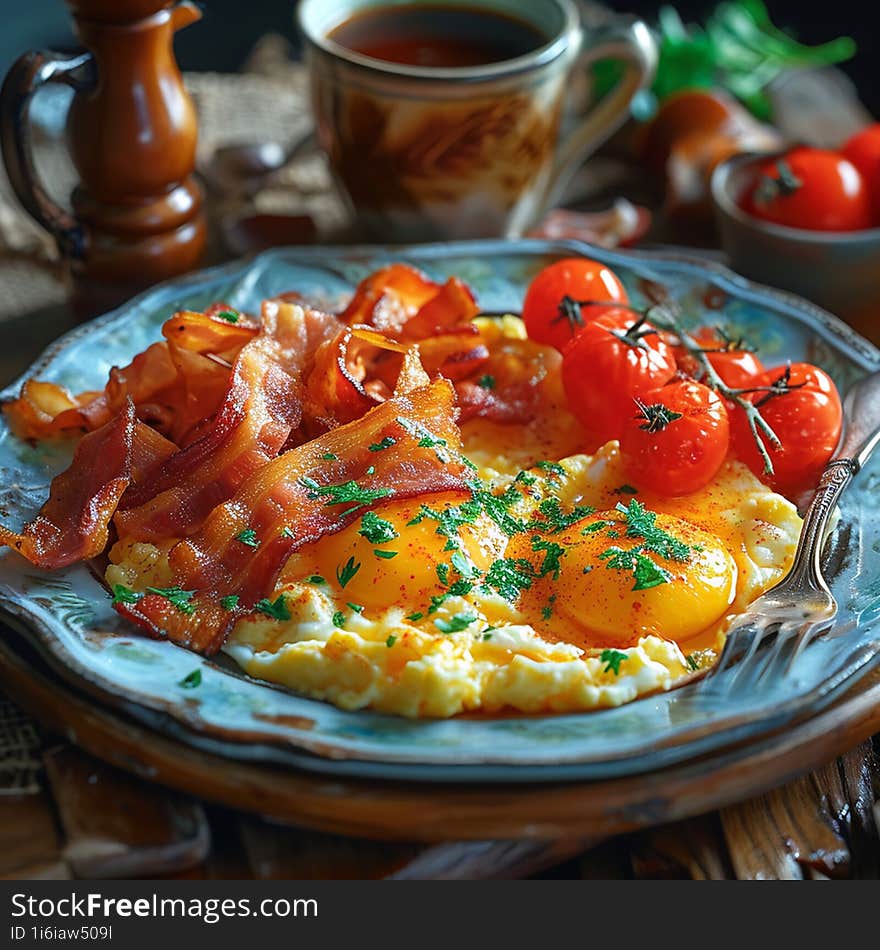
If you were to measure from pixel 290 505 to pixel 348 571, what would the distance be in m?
0.22

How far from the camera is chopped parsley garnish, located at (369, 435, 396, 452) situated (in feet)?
9.30

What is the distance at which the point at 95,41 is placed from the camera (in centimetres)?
363

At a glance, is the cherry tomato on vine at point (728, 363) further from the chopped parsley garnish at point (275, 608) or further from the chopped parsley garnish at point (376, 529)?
the chopped parsley garnish at point (275, 608)

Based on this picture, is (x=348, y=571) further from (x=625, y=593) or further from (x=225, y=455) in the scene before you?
(x=625, y=593)

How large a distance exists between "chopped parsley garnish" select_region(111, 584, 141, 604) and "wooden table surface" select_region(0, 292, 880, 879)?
12.6 inches

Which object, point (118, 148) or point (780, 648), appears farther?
point (118, 148)

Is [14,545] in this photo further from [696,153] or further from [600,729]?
[696,153]

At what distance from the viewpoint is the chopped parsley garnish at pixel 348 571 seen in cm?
265

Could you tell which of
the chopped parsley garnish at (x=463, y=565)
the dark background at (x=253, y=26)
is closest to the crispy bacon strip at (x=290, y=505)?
the chopped parsley garnish at (x=463, y=565)

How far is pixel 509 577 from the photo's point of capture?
2.72 meters

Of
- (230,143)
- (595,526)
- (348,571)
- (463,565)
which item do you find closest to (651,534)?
(595,526)

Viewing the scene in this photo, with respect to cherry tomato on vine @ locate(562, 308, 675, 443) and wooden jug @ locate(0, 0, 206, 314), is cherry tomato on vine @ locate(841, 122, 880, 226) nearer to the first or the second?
cherry tomato on vine @ locate(562, 308, 675, 443)

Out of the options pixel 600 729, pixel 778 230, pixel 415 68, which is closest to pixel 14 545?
pixel 600 729

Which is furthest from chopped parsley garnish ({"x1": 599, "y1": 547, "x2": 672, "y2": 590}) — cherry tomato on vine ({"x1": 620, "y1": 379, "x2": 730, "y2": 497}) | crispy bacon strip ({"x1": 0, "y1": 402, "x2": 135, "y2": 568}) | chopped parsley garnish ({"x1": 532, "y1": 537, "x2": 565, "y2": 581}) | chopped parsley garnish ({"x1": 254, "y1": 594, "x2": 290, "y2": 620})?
crispy bacon strip ({"x1": 0, "y1": 402, "x2": 135, "y2": 568})
